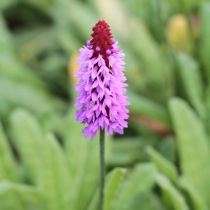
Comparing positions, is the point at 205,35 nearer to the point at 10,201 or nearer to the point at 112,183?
the point at 112,183

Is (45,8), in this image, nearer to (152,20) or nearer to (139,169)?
(152,20)

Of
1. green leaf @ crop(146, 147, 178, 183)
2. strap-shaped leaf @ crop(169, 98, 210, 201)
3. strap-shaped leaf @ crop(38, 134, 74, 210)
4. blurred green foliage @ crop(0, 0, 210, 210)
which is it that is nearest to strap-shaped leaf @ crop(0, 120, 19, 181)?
blurred green foliage @ crop(0, 0, 210, 210)

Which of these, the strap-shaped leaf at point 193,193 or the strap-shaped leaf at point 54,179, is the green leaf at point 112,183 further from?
the strap-shaped leaf at point 193,193

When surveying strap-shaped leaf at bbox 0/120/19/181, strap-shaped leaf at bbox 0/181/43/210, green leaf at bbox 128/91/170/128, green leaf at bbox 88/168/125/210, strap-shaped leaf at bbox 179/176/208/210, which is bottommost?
green leaf at bbox 88/168/125/210

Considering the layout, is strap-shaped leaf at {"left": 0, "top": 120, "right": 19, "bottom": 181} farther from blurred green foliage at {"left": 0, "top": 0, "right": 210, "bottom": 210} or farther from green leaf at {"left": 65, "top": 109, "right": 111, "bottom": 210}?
green leaf at {"left": 65, "top": 109, "right": 111, "bottom": 210}

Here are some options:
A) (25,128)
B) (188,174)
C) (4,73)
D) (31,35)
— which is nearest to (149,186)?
(188,174)
